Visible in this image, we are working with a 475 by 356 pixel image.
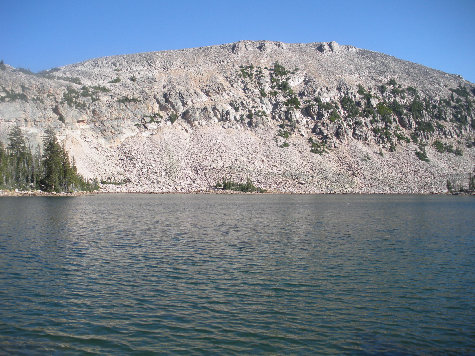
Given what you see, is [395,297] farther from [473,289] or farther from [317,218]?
[317,218]

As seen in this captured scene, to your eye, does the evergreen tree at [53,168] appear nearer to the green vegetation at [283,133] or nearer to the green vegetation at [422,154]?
the green vegetation at [283,133]

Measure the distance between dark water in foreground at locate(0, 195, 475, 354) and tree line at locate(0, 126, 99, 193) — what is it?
164ft

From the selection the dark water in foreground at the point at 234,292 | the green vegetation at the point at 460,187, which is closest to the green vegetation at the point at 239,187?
the green vegetation at the point at 460,187

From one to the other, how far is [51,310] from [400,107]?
416 feet

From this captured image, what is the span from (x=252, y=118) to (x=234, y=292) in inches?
3836

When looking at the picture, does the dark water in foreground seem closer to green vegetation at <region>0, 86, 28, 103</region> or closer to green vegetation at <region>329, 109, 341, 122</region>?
green vegetation at <region>0, 86, 28, 103</region>

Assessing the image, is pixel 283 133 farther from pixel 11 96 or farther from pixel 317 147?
pixel 11 96

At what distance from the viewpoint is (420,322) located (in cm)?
1305

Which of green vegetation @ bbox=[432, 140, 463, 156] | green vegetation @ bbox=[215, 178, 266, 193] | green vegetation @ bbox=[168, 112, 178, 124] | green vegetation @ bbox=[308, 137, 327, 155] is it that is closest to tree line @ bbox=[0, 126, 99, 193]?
green vegetation @ bbox=[215, 178, 266, 193]

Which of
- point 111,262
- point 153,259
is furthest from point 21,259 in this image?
point 153,259

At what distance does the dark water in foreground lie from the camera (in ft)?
38.0

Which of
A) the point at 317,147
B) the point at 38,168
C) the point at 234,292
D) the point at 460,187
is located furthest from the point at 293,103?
the point at 234,292

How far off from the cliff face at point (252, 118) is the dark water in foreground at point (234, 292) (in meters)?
63.7

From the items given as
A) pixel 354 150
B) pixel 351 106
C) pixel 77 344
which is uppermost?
pixel 351 106
